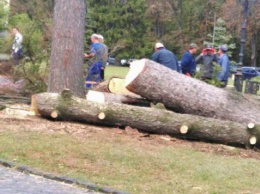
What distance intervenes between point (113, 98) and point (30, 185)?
480 centimetres

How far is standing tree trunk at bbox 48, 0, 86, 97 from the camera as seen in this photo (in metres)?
12.5

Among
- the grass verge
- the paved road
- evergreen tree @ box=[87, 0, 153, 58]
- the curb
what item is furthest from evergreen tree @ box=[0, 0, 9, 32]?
evergreen tree @ box=[87, 0, 153, 58]

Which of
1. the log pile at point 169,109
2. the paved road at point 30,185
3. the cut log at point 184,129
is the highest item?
the log pile at point 169,109

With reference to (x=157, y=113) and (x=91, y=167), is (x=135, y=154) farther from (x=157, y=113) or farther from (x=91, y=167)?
(x=157, y=113)

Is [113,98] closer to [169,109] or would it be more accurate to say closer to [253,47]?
[169,109]

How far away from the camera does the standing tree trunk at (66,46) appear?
41.1ft

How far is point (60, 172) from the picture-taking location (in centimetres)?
777

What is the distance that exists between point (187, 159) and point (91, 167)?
1532mm

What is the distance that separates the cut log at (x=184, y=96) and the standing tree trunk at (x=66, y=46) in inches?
67.7

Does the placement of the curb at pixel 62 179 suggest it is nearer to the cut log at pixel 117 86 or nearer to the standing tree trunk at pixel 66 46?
the standing tree trunk at pixel 66 46

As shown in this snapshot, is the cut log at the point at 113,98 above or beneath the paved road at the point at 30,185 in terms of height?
above

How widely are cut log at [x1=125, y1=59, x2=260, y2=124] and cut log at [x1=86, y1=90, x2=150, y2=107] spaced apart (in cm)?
48

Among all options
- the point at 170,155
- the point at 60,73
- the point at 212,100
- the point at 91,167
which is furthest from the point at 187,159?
the point at 60,73

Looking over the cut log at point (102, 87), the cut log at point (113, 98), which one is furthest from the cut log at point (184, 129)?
the cut log at point (102, 87)
